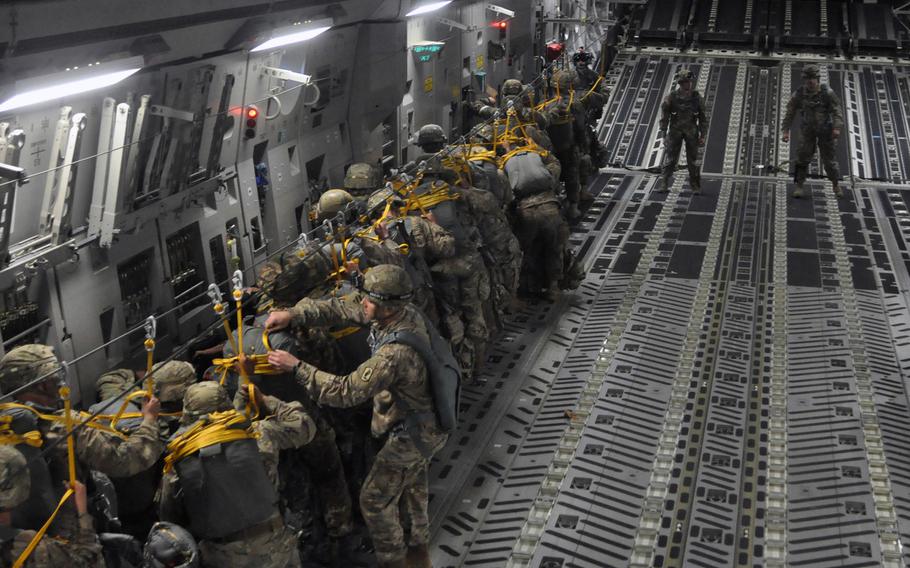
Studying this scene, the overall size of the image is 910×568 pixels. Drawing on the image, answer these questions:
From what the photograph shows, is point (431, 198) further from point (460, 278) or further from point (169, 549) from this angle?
point (169, 549)

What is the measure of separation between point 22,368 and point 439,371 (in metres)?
1.93

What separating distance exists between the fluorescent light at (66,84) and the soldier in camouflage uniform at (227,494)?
1.62 metres

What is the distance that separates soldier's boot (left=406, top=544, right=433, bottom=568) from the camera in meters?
5.57

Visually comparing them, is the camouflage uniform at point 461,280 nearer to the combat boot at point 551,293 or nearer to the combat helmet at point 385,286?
the combat boot at point 551,293

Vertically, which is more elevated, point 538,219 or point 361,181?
point 361,181

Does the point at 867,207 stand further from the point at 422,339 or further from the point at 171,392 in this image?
the point at 171,392

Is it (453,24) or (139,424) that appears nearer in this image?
(139,424)

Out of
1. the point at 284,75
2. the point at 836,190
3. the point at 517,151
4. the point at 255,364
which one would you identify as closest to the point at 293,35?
the point at 284,75

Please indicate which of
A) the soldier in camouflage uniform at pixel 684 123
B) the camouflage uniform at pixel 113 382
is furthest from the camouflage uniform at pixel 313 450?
the soldier in camouflage uniform at pixel 684 123

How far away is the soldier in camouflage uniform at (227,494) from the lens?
14.0ft

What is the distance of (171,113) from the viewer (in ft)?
21.0

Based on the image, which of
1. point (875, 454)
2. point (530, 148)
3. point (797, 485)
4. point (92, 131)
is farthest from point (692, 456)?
point (92, 131)

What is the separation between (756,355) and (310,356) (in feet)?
13.5

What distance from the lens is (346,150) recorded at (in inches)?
370
